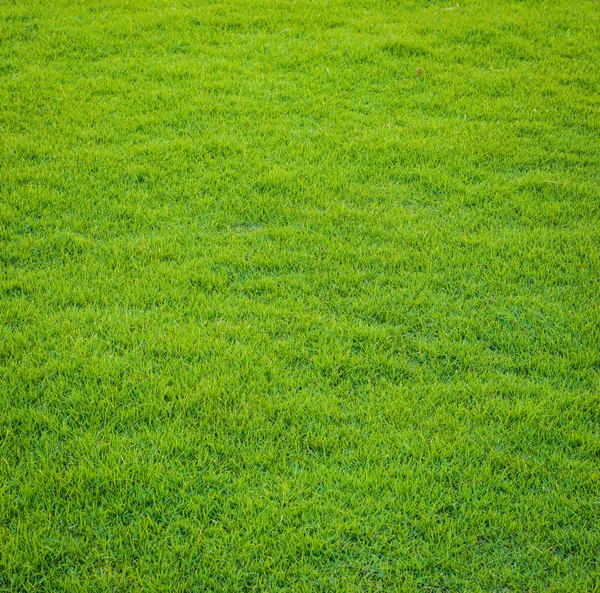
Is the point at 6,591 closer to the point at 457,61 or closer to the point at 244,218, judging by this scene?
the point at 244,218

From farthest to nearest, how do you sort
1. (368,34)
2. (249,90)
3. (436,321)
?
(368,34)
(249,90)
(436,321)

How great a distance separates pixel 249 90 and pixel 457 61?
261cm

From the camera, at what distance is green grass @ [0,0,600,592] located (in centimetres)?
310

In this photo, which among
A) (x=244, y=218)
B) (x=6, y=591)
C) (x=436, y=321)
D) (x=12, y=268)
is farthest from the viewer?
(x=244, y=218)

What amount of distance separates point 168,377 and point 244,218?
191 centimetres

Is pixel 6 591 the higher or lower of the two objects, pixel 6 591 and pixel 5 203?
the lower

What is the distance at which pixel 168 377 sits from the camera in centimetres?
392

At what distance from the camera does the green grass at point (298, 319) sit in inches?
122

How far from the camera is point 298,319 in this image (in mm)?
4441

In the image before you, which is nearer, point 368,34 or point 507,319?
point 507,319

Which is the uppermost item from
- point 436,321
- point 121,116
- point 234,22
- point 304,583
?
point 234,22

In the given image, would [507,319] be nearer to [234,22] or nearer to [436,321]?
[436,321]

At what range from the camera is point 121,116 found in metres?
6.83

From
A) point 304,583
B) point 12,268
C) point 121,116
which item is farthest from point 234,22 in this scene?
point 304,583
